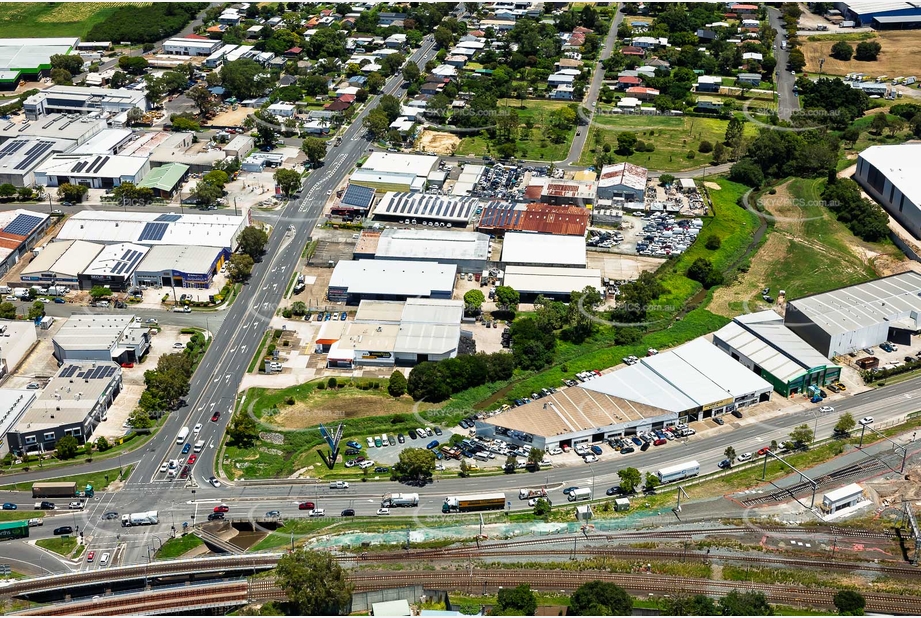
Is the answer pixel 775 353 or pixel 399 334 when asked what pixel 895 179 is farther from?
pixel 399 334

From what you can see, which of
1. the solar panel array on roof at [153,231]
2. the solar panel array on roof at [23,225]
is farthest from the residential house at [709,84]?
the solar panel array on roof at [23,225]

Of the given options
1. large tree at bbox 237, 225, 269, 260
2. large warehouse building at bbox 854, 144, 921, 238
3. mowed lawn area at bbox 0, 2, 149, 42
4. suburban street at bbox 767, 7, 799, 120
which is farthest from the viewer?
mowed lawn area at bbox 0, 2, 149, 42

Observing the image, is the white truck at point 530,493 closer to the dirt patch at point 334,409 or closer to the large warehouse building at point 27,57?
the dirt patch at point 334,409

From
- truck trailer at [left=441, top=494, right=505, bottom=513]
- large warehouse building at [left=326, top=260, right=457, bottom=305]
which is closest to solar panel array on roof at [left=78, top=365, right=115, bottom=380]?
large warehouse building at [left=326, top=260, right=457, bottom=305]

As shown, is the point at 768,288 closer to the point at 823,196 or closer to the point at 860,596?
the point at 823,196

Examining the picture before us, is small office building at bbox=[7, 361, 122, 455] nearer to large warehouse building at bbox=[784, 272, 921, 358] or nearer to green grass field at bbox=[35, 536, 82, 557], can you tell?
green grass field at bbox=[35, 536, 82, 557]
